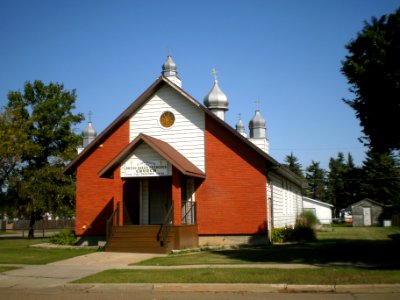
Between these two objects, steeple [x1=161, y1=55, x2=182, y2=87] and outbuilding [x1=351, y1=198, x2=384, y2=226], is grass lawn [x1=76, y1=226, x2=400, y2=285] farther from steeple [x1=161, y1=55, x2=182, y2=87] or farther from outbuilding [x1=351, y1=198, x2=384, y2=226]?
outbuilding [x1=351, y1=198, x2=384, y2=226]

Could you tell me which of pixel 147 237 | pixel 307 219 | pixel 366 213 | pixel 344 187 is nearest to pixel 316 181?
pixel 344 187

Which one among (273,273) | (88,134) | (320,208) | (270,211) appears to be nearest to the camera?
(273,273)

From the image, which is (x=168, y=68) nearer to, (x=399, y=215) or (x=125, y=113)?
(x=125, y=113)

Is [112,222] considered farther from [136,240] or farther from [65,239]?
[65,239]

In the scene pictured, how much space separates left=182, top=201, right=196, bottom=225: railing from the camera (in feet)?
76.1

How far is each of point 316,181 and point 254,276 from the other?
8675 cm

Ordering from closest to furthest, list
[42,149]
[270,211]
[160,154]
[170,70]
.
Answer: [160,154] < [270,211] < [170,70] < [42,149]

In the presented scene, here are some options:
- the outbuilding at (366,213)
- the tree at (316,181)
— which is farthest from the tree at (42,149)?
the tree at (316,181)

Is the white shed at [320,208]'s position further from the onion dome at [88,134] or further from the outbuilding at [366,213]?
the onion dome at [88,134]

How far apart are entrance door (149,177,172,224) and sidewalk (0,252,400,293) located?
15.6 feet

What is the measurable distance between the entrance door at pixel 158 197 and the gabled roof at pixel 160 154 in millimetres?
1836

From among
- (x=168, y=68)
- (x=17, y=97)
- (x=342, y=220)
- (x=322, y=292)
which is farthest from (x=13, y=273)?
(x=342, y=220)

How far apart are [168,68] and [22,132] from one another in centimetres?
1461

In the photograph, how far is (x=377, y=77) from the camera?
1464 cm
